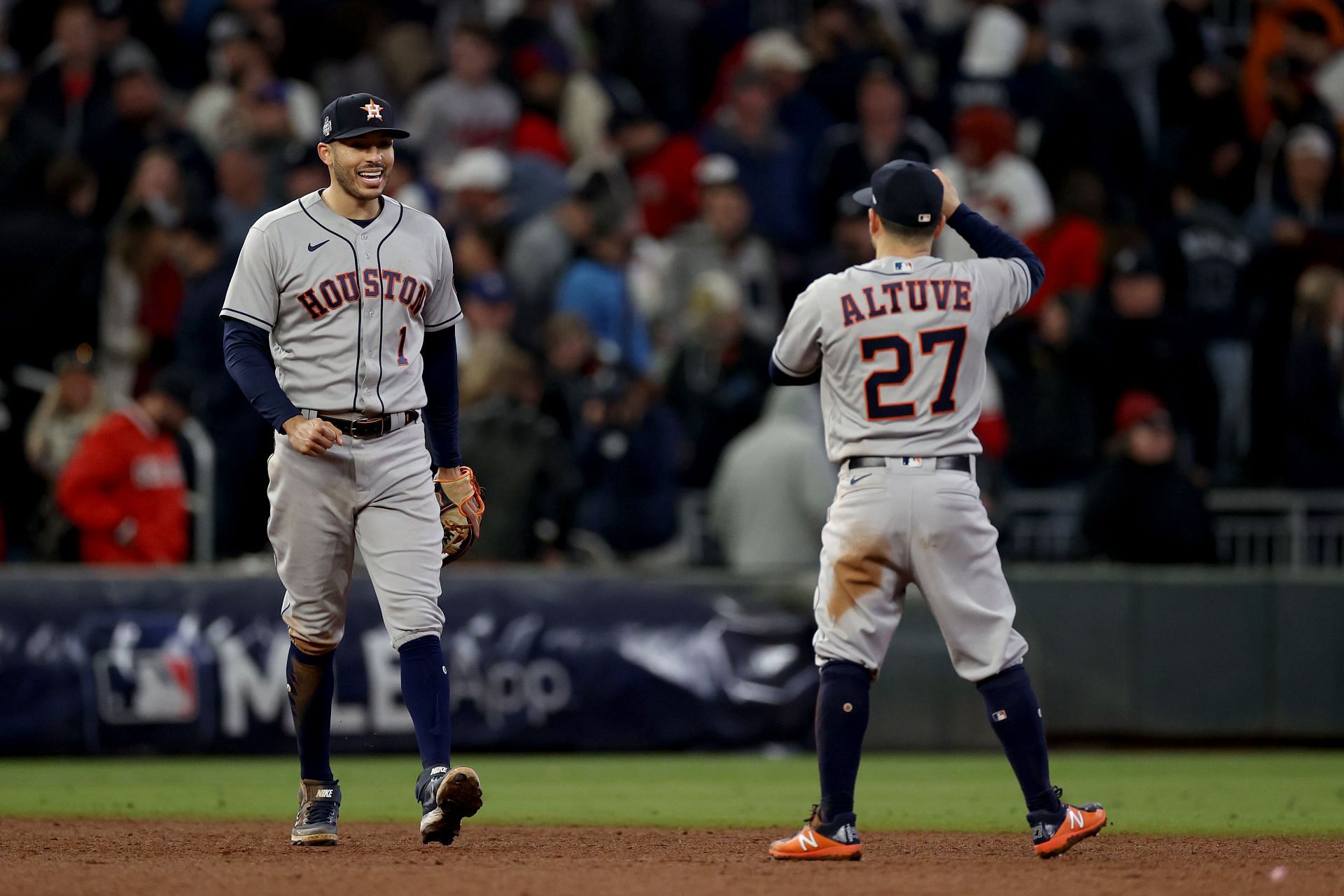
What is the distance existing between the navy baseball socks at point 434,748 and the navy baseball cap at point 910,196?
6.85 ft

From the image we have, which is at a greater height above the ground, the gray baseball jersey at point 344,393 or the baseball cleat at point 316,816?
the gray baseball jersey at point 344,393

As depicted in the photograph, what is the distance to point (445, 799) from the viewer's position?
255 inches

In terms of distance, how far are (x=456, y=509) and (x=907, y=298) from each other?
5.89 ft

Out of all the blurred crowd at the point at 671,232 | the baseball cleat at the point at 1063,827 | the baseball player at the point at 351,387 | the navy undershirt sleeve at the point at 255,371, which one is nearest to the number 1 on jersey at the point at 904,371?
the baseball cleat at the point at 1063,827

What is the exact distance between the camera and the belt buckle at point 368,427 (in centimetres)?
684

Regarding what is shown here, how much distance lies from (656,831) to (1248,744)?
6373 mm

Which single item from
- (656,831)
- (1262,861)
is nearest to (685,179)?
(656,831)

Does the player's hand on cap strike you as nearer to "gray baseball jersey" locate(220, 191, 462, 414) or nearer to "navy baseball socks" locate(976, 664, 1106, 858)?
"navy baseball socks" locate(976, 664, 1106, 858)

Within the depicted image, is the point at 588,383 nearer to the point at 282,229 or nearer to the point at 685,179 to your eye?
the point at 685,179

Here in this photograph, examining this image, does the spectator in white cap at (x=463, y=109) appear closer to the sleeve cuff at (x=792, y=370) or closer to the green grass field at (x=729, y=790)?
the green grass field at (x=729, y=790)

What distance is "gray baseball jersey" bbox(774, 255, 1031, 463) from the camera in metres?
6.57

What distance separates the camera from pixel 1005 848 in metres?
7.07

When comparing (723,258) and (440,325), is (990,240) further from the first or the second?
(723,258)

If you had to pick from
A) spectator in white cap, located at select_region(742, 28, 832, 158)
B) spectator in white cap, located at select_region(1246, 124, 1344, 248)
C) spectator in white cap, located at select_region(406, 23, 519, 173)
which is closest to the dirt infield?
spectator in white cap, located at select_region(406, 23, 519, 173)
